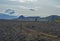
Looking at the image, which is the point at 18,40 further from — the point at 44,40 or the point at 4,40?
the point at 44,40

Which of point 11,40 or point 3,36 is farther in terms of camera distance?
point 3,36

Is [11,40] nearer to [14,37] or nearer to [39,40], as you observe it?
[14,37]

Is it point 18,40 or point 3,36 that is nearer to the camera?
point 18,40

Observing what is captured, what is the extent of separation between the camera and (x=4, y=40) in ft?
59.7

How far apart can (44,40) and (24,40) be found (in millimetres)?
1874

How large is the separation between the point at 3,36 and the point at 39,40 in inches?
111

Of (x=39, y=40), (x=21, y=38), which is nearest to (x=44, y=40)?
(x=39, y=40)

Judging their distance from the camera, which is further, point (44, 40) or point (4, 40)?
point (44, 40)

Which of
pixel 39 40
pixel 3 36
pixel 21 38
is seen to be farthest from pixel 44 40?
pixel 3 36

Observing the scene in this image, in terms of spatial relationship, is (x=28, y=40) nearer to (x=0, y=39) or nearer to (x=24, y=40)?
(x=24, y=40)

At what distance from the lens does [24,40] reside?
1847cm

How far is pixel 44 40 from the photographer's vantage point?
19.5 metres

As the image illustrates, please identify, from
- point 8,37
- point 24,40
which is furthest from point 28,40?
point 8,37

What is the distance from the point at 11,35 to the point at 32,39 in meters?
1.84
